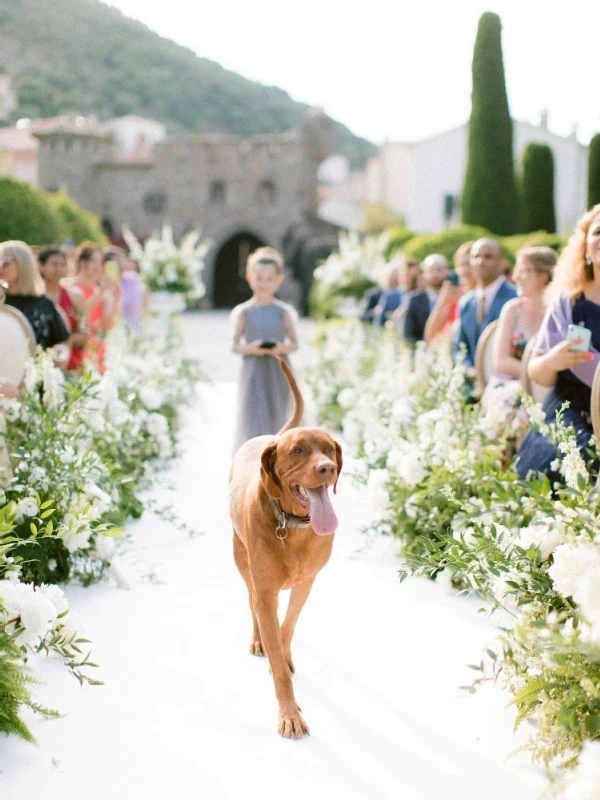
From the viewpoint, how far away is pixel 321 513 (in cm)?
316

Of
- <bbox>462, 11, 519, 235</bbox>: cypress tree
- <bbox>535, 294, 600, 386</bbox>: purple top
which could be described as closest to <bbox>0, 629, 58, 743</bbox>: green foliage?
<bbox>535, 294, 600, 386</bbox>: purple top

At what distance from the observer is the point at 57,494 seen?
4512mm

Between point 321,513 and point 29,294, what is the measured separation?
342 cm

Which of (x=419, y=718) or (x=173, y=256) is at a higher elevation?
(x=173, y=256)

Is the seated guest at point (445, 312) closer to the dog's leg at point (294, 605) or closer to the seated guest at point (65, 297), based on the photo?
the seated guest at point (65, 297)

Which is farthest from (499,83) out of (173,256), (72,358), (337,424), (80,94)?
(80,94)

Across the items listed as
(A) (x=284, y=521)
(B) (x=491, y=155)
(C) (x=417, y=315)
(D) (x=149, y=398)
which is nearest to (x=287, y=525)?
(A) (x=284, y=521)

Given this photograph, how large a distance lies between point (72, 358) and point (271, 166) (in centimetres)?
4671

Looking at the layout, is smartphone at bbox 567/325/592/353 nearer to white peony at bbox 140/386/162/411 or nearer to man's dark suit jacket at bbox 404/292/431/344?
white peony at bbox 140/386/162/411

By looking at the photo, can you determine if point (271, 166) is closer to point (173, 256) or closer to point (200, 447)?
point (173, 256)

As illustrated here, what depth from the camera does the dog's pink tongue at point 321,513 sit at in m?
3.14

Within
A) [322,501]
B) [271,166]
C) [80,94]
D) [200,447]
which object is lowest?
[200,447]

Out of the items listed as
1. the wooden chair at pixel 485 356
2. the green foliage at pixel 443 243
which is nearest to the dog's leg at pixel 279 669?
the wooden chair at pixel 485 356

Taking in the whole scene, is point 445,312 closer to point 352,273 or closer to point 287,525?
point 352,273
